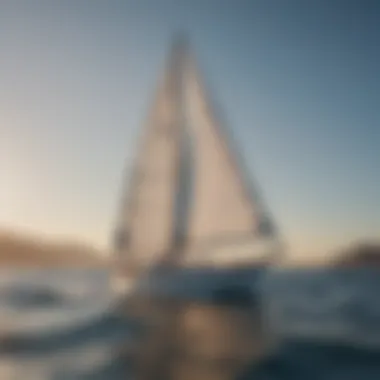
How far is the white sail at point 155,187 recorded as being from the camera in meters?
1.50

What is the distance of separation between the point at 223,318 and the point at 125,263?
11.5 inches

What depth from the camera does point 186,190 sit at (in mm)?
1560

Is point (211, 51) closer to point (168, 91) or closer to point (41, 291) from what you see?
point (168, 91)

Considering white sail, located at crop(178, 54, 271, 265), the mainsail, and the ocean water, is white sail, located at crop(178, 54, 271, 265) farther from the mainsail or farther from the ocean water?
the ocean water

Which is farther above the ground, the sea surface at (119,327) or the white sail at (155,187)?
the white sail at (155,187)

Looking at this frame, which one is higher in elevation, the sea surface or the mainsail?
the mainsail

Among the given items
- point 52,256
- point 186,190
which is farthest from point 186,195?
point 52,256

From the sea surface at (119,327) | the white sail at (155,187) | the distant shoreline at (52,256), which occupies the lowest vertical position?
the sea surface at (119,327)

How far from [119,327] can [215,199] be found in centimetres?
41

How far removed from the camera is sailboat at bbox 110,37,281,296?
1500 millimetres

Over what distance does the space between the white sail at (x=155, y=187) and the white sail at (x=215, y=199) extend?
0.05 meters

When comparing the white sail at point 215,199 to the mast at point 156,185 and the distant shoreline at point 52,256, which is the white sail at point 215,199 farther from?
the distant shoreline at point 52,256

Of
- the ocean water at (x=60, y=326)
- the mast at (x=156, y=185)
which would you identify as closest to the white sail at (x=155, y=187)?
the mast at (x=156, y=185)

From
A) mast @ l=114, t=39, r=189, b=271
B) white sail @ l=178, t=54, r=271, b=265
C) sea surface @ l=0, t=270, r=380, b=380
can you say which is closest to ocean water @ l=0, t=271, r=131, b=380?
sea surface @ l=0, t=270, r=380, b=380
